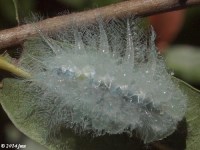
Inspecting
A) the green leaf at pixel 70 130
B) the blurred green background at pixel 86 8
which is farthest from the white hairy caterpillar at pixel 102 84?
the blurred green background at pixel 86 8

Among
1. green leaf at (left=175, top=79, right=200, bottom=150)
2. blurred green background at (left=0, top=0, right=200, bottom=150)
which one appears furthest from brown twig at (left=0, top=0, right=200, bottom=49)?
green leaf at (left=175, top=79, right=200, bottom=150)

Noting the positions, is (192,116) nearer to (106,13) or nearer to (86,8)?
(106,13)

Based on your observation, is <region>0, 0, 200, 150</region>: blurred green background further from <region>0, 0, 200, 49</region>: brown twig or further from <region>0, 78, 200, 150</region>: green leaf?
<region>0, 78, 200, 150</region>: green leaf

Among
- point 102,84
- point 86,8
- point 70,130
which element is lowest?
point 70,130

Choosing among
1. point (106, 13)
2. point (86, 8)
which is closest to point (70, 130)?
point (106, 13)

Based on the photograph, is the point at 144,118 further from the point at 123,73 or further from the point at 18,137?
the point at 18,137

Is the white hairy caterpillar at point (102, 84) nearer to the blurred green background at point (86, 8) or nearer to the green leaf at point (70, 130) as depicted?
the green leaf at point (70, 130)

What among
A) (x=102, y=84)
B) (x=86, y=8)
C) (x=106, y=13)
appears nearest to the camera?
(x=102, y=84)
